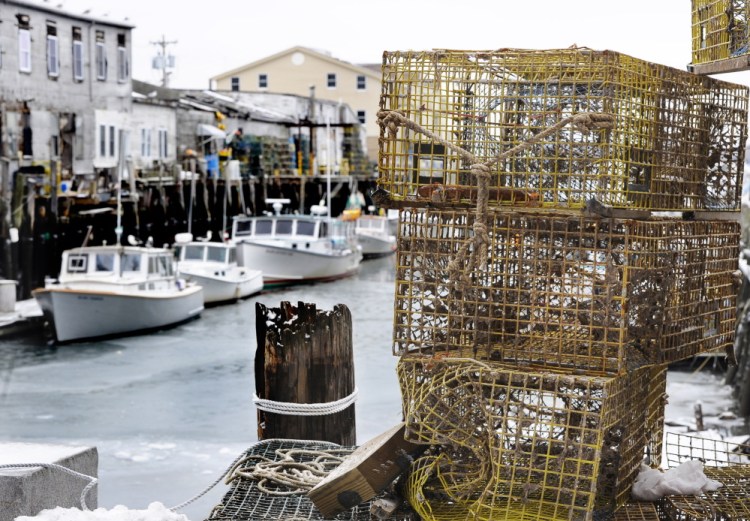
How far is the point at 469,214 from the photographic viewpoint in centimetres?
446

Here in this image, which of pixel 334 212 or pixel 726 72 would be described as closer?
pixel 726 72

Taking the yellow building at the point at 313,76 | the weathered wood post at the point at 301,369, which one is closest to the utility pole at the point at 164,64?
the yellow building at the point at 313,76

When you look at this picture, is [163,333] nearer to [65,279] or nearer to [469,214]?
[65,279]

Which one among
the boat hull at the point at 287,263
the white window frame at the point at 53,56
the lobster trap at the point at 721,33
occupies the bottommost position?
the boat hull at the point at 287,263

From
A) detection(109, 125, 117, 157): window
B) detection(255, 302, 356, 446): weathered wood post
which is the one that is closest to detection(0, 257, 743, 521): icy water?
detection(255, 302, 356, 446): weathered wood post

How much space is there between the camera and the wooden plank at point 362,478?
4.55 metres

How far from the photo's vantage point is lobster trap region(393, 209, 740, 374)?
14.0 ft

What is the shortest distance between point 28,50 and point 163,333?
10.6m

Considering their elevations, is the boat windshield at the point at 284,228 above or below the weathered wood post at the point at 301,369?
below

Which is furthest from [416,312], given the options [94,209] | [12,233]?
[94,209]

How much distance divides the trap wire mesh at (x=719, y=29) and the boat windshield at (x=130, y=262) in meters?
23.8

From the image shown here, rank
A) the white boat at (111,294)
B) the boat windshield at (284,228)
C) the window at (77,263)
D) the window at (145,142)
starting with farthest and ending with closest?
the window at (145,142), the boat windshield at (284,228), the window at (77,263), the white boat at (111,294)

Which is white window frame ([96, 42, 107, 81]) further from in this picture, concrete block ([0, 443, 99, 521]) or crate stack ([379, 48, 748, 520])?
crate stack ([379, 48, 748, 520])

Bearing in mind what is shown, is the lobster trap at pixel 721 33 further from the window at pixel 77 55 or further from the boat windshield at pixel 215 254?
the window at pixel 77 55
